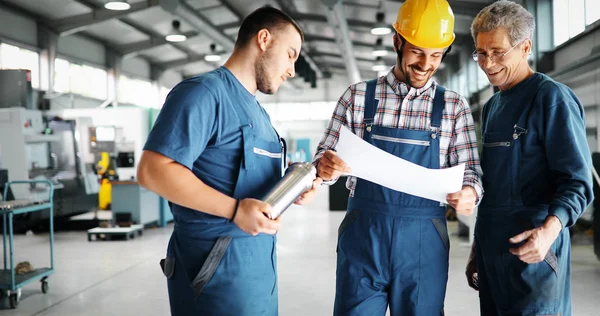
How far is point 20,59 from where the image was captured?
12.1m

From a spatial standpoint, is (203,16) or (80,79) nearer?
(203,16)

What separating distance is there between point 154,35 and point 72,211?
27.2 feet

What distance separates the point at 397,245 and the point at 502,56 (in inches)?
29.8

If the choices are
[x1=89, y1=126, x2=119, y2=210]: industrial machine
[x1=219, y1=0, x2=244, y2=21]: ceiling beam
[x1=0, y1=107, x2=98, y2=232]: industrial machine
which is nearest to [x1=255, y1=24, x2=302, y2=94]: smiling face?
[x1=0, y1=107, x2=98, y2=232]: industrial machine

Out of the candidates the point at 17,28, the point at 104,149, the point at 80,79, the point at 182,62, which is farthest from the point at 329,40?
the point at 104,149

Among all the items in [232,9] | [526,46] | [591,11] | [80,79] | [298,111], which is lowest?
[526,46]

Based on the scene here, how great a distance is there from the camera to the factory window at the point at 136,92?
1720 centimetres

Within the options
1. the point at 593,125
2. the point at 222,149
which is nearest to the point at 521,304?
the point at 222,149

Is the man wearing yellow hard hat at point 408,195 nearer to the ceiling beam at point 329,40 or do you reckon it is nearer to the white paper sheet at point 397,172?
the white paper sheet at point 397,172

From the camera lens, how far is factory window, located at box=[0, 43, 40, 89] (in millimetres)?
11523

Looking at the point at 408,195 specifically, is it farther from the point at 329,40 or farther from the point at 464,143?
the point at 329,40

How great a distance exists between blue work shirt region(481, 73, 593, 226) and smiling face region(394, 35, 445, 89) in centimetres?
29

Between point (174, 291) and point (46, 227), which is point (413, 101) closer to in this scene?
point (174, 291)

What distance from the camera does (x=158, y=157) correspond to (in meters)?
1.41
